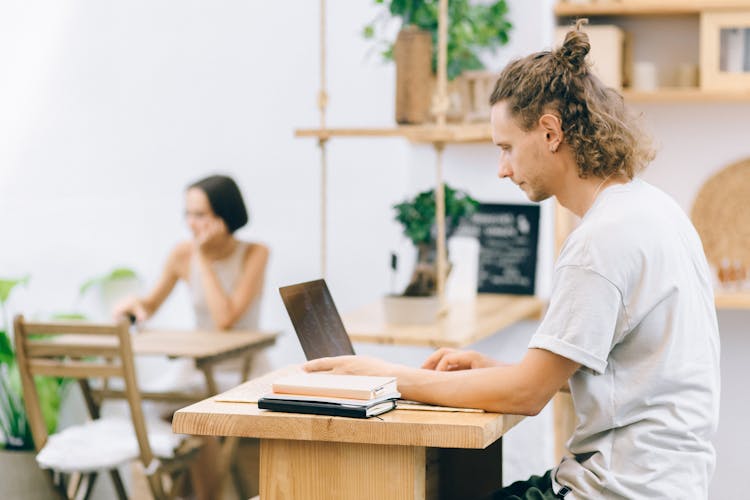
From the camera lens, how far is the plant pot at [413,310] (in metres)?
3.31

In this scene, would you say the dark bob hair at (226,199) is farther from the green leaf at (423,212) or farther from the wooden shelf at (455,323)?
the green leaf at (423,212)

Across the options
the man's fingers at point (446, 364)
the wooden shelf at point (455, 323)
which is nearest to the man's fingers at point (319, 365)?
the man's fingers at point (446, 364)

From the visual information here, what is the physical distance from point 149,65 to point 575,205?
3.19m

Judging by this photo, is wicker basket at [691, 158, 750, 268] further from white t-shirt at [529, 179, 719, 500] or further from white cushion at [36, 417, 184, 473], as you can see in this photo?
white t-shirt at [529, 179, 719, 500]

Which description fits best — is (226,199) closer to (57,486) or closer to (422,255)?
(422,255)

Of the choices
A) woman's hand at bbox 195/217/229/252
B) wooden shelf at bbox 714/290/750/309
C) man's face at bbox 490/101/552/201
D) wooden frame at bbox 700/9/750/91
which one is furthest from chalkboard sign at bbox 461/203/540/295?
man's face at bbox 490/101/552/201

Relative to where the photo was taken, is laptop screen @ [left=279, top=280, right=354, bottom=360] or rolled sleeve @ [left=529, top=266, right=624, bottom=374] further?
laptop screen @ [left=279, top=280, right=354, bottom=360]

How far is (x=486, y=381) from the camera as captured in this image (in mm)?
2049

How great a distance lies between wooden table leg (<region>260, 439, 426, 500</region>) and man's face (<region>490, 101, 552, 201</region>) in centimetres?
55

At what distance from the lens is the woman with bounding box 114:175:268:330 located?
4.26 meters

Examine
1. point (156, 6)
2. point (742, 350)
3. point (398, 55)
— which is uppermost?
point (156, 6)

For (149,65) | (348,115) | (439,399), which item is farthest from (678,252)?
(149,65)

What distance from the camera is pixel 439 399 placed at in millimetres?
2092

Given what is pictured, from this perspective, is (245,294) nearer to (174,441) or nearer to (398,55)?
(174,441)
